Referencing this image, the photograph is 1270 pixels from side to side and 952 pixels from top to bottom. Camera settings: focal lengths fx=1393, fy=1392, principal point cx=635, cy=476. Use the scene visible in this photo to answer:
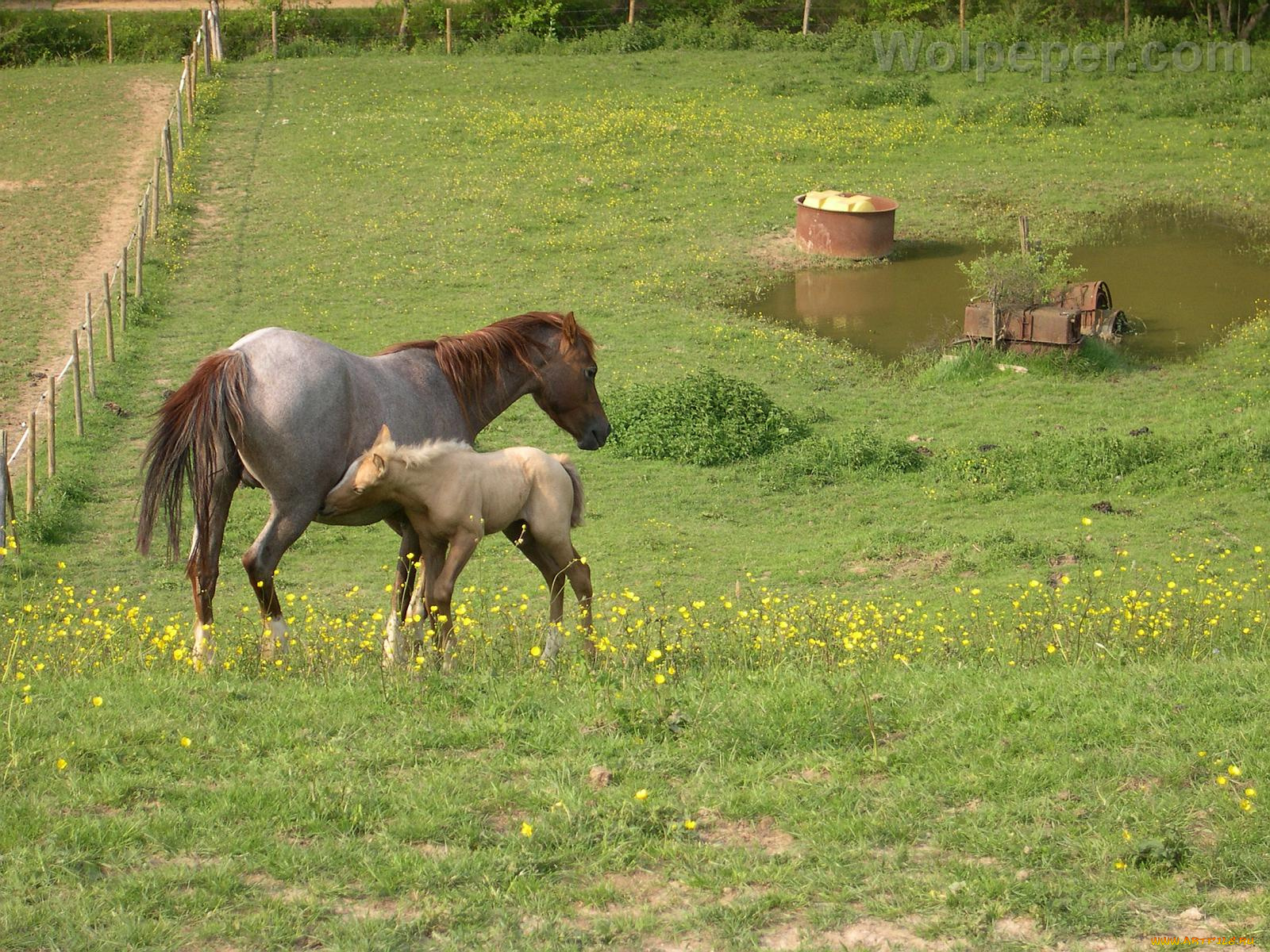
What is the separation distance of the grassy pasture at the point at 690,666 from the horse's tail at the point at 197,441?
72 centimetres

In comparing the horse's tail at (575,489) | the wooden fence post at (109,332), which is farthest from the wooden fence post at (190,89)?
the horse's tail at (575,489)

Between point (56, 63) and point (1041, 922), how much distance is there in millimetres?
42314

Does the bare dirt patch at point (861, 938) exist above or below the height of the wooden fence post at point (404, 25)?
below

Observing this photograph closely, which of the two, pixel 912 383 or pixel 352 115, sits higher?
pixel 352 115

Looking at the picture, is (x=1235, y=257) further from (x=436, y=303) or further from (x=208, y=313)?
(x=208, y=313)

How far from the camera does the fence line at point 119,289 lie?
1395cm

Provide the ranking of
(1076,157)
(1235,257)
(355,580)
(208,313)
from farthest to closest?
1. (1076,157)
2. (1235,257)
3. (208,313)
4. (355,580)

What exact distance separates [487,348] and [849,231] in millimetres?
16192

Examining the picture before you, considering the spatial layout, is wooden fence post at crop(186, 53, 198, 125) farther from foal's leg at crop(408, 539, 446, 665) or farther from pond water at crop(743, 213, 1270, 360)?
foal's leg at crop(408, 539, 446, 665)

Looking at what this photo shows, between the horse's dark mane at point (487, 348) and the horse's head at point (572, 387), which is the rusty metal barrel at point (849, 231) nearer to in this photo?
the horse's head at point (572, 387)

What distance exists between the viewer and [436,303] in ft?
73.5

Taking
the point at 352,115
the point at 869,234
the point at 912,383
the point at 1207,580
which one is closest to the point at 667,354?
the point at 912,383

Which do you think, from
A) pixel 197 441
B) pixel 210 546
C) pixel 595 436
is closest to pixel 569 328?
pixel 595 436

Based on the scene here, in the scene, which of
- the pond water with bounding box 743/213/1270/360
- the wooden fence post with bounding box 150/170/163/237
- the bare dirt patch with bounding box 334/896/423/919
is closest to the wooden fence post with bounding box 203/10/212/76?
the wooden fence post with bounding box 150/170/163/237
